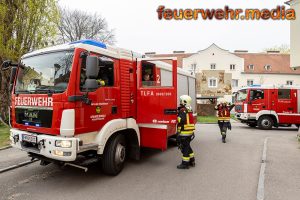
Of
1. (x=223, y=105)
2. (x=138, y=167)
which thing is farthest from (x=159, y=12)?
(x=138, y=167)

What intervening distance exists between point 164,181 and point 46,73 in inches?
125

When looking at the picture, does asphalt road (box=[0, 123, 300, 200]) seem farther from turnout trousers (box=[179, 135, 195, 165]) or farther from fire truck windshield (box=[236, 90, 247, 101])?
fire truck windshield (box=[236, 90, 247, 101])

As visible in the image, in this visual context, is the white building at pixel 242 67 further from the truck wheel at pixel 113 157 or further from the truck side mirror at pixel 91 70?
the truck side mirror at pixel 91 70

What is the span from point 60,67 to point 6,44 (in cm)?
943

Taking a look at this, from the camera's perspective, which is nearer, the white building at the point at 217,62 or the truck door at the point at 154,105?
the truck door at the point at 154,105

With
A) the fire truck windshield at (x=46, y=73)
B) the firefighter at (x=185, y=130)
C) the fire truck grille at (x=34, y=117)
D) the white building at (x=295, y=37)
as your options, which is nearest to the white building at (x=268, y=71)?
the white building at (x=295, y=37)

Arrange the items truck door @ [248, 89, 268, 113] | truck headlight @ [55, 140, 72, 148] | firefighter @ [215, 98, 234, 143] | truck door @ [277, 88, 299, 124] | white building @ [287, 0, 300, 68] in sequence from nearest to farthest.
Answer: truck headlight @ [55, 140, 72, 148] → firefighter @ [215, 98, 234, 143] → white building @ [287, 0, 300, 68] → truck door @ [277, 88, 299, 124] → truck door @ [248, 89, 268, 113]

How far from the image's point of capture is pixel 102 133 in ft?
16.3

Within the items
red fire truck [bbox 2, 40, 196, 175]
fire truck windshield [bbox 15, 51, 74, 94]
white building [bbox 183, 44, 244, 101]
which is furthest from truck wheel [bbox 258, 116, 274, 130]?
white building [bbox 183, 44, 244, 101]

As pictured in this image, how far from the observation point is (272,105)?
1413 centimetres

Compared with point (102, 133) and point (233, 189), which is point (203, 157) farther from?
point (102, 133)

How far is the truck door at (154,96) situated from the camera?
5637 millimetres

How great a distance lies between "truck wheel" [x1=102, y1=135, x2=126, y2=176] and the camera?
17.3 ft

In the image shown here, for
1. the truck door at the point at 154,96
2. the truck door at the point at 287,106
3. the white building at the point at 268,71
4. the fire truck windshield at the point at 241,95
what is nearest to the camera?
the truck door at the point at 154,96
